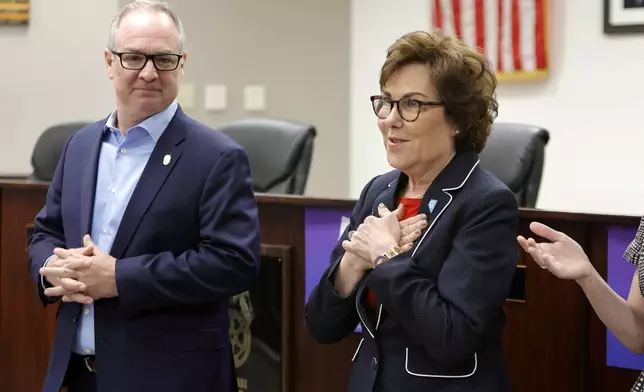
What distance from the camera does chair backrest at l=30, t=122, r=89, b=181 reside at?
405cm

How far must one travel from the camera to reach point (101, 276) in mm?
1945

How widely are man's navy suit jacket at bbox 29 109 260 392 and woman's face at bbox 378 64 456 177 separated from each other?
0.41 meters

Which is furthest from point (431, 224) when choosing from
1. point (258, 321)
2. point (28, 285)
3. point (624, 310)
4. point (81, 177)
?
point (28, 285)

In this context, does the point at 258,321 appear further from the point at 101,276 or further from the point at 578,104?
the point at 578,104

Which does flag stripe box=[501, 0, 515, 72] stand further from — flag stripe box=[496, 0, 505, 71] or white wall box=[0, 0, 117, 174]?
white wall box=[0, 0, 117, 174]

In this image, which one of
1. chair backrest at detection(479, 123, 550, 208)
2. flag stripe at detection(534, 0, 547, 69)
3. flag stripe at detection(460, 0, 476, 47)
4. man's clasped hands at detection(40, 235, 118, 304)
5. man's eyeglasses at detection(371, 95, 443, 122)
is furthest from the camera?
flag stripe at detection(460, 0, 476, 47)

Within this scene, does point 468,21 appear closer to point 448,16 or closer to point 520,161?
point 448,16

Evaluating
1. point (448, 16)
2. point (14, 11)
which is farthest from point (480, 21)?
point (14, 11)

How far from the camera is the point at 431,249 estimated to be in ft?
5.67

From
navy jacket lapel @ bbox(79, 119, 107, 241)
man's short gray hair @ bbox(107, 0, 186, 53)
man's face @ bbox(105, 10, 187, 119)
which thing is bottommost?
navy jacket lapel @ bbox(79, 119, 107, 241)

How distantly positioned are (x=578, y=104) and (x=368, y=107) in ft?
4.24

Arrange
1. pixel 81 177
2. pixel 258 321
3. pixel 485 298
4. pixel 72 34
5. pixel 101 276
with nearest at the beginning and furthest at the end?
1. pixel 485 298
2. pixel 101 276
3. pixel 81 177
4. pixel 258 321
5. pixel 72 34

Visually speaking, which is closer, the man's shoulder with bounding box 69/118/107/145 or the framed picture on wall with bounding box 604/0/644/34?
the man's shoulder with bounding box 69/118/107/145

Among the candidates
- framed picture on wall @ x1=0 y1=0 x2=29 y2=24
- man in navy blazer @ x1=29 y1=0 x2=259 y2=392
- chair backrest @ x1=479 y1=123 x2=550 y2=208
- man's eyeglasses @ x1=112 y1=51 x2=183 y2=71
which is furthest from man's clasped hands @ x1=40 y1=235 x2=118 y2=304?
framed picture on wall @ x1=0 y1=0 x2=29 y2=24
